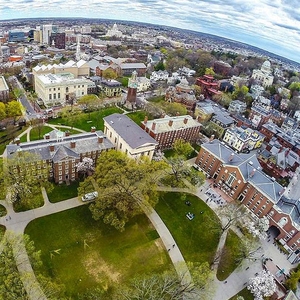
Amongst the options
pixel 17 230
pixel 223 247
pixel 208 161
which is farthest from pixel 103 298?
pixel 208 161

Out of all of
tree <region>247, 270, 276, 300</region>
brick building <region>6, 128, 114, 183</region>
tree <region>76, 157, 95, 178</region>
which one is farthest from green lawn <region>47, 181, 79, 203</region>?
tree <region>247, 270, 276, 300</region>

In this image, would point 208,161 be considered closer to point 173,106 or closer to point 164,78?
point 173,106

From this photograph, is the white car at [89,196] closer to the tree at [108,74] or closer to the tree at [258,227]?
the tree at [258,227]

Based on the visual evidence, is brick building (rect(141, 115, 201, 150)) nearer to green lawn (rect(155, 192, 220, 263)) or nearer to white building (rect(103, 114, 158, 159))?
white building (rect(103, 114, 158, 159))

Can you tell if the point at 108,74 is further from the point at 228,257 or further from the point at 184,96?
the point at 228,257

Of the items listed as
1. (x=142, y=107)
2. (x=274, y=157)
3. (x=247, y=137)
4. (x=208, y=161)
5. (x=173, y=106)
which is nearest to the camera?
(x=208, y=161)
